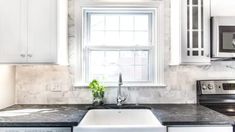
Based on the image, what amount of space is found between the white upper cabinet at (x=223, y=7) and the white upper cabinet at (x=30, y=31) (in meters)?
1.43

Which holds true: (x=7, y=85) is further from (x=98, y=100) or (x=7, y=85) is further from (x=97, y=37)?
(x=97, y=37)

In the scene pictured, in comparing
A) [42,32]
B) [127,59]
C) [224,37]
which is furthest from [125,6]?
[224,37]

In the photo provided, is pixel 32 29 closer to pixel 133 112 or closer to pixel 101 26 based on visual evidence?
pixel 101 26

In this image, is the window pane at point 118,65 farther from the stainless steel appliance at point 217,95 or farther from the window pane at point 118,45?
the stainless steel appliance at point 217,95

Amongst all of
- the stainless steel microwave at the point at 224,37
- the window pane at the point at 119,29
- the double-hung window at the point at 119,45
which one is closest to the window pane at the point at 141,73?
the double-hung window at the point at 119,45

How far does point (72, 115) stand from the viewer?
221cm

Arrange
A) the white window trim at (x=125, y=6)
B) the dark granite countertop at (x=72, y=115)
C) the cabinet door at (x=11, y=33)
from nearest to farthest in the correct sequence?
the dark granite countertop at (x=72, y=115), the cabinet door at (x=11, y=33), the white window trim at (x=125, y=6)

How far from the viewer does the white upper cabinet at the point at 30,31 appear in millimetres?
2383

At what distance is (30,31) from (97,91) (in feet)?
2.82

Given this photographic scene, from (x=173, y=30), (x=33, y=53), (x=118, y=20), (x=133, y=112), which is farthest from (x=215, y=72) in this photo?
(x=33, y=53)

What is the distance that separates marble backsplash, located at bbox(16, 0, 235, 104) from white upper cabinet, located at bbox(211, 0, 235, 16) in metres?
0.51

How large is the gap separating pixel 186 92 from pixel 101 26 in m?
1.15

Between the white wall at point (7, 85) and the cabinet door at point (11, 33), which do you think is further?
the white wall at point (7, 85)

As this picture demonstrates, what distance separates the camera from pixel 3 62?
239cm
